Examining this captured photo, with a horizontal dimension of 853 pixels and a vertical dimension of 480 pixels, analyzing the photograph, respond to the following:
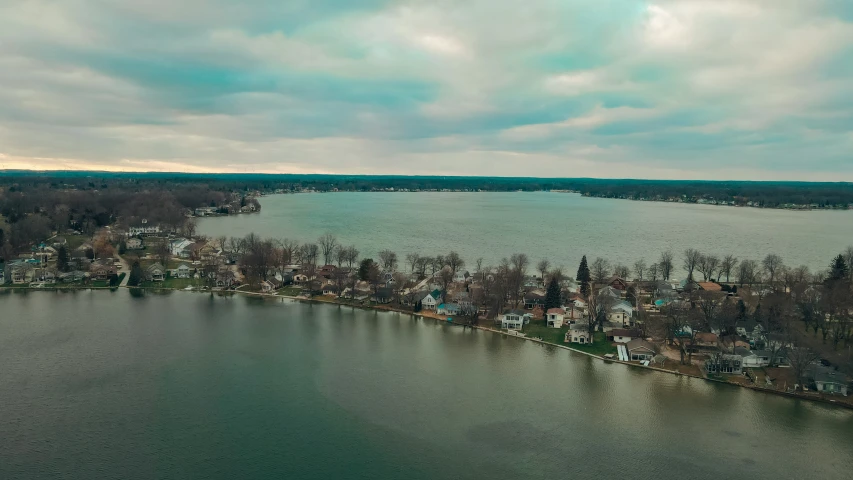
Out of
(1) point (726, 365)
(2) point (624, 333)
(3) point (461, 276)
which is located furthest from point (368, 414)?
(3) point (461, 276)

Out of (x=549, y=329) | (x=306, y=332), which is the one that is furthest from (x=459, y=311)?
(x=306, y=332)

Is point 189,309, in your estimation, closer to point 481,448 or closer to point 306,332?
point 306,332

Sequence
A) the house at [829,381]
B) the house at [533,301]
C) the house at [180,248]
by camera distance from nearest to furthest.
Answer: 1. the house at [829,381]
2. the house at [533,301]
3. the house at [180,248]

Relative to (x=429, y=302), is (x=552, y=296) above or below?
above

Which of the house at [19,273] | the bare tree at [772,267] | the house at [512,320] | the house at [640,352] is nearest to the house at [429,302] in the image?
the house at [512,320]

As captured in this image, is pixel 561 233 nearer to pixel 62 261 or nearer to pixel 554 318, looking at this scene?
pixel 554 318

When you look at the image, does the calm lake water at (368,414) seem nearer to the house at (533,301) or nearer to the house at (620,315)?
the house at (620,315)

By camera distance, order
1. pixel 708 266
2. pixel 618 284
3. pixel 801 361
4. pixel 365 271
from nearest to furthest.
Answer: pixel 801 361
pixel 618 284
pixel 365 271
pixel 708 266
